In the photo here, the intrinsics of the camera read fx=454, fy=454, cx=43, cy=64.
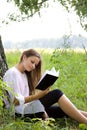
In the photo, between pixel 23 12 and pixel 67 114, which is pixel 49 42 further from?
pixel 67 114

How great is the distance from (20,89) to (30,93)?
0.27m

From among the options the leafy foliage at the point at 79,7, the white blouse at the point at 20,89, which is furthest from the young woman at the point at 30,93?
the leafy foliage at the point at 79,7

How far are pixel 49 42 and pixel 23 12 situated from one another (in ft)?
4.91

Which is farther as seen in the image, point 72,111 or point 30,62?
point 72,111

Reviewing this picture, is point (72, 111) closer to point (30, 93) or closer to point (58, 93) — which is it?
point (58, 93)

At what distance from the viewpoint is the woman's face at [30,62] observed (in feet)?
16.0

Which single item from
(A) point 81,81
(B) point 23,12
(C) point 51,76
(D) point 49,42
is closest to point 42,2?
(B) point 23,12

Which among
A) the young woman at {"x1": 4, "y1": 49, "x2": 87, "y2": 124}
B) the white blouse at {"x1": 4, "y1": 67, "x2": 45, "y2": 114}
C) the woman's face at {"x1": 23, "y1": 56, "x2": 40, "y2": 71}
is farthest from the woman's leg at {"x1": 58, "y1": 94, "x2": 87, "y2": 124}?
the woman's face at {"x1": 23, "y1": 56, "x2": 40, "y2": 71}

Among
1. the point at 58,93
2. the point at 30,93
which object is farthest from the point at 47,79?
the point at 58,93

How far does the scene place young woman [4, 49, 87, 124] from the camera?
4766mm

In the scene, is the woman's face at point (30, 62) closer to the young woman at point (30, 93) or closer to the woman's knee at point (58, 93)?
the young woman at point (30, 93)

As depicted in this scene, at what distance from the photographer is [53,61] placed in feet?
21.4

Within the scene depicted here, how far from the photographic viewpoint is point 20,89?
4.92 m

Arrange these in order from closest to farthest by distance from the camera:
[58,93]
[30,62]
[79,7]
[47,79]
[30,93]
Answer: [47,79] → [30,62] → [30,93] → [58,93] → [79,7]
